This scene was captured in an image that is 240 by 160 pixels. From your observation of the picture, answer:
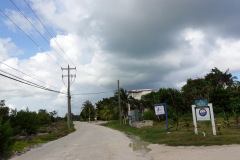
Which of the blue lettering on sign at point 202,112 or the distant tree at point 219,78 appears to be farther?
the distant tree at point 219,78

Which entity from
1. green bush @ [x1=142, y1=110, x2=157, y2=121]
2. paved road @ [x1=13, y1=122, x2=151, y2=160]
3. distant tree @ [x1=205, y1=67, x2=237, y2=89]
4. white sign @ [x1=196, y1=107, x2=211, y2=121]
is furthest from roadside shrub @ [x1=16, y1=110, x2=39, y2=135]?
distant tree @ [x1=205, y1=67, x2=237, y2=89]

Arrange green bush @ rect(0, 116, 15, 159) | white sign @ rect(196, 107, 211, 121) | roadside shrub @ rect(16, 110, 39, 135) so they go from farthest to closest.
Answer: roadside shrub @ rect(16, 110, 39, 135) < white sign @ rect(196, 107, 211, 121) < green bush @ rect(0, 116, 15, 159)

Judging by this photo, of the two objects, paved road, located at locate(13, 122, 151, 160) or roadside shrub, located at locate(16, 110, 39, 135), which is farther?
roadside shrub, located at locate(16, 110, 39, 135)

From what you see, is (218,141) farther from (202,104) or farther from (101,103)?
(101,103)

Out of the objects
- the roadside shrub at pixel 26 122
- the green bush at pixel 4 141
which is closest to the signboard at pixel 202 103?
the green bush at pixel 4 141

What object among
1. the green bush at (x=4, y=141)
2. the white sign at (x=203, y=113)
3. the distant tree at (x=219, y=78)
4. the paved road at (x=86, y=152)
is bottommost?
the paved road at (x=86, y=152)

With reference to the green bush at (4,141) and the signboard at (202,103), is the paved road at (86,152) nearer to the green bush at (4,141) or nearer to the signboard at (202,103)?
the green bush at (4,141)

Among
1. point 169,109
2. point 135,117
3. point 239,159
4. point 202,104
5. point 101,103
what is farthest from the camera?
point 101,103

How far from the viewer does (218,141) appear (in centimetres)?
1073

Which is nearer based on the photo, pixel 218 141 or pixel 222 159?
pixel 222 159

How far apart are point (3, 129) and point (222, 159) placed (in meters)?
9.95

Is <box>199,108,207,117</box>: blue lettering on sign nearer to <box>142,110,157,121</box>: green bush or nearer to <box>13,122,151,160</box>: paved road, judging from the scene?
<box>13,122,151,160</box>: paved road

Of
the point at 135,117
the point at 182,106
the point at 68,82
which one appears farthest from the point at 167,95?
the point at 68,82

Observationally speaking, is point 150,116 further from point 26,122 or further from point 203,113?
point 203,113
